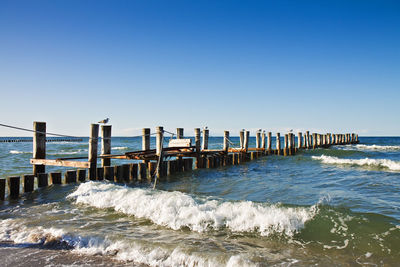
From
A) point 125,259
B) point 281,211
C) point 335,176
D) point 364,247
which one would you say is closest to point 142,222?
point 125,259

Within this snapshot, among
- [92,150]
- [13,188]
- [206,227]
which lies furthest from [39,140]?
[206,227]

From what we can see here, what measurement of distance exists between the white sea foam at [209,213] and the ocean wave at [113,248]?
1.38 metres

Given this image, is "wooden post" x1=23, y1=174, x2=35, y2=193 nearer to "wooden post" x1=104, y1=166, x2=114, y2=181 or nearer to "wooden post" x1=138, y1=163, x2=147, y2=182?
"wooden post" x1=104, y1=166, x2=114, y2=181

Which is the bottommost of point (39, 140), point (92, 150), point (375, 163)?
point (375, 163)

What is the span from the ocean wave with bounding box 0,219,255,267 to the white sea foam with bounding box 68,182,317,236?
138 centimetres

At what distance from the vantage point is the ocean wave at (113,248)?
4.70m

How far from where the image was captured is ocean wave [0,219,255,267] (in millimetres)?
4703

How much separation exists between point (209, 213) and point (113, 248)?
2.29 metres

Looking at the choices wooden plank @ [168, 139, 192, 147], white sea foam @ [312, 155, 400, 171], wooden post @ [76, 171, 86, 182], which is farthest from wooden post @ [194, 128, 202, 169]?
white sea foam @ [312, 155, 400, 171]

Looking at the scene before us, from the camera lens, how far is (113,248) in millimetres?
5238

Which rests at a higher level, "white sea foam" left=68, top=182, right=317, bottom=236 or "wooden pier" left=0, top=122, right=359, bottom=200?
"wooden pier" left=0, top=122, right=359, bottom=200

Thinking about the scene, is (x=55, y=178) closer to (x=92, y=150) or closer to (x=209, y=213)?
(x=92, y=150)

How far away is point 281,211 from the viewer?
22.1 ft

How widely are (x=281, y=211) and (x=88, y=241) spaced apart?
407 centimetres
